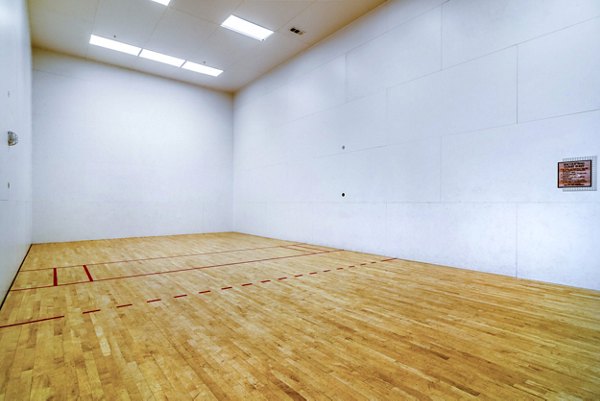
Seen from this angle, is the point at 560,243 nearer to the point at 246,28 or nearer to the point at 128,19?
the point at 246,28

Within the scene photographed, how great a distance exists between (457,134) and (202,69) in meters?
6.02

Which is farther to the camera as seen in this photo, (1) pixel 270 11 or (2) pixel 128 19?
(2) pixel 128 19

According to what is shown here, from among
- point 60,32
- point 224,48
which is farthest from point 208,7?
point 60,32

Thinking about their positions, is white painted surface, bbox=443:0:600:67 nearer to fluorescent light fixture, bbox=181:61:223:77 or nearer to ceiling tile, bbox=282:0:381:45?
ceiling tile, bbox=282:0:381:45

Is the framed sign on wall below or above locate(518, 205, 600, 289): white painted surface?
above

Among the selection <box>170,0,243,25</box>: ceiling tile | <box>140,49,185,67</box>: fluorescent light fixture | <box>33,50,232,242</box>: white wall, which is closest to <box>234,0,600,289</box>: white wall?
<box>170,0,243,25</box>: ceiling tile

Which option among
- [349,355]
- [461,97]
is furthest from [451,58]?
[349,355]

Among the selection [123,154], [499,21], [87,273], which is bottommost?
[87,273]

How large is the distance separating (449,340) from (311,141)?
4954 millimetres

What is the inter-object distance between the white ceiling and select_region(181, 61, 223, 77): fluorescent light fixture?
25cm

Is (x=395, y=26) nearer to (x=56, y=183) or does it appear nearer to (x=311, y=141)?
(x=311, y=141)

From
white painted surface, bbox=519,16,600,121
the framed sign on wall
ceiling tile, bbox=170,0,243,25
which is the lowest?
the framed sign on wall

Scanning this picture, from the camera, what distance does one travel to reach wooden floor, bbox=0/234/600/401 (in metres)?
1.41

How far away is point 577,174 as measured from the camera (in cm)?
307
